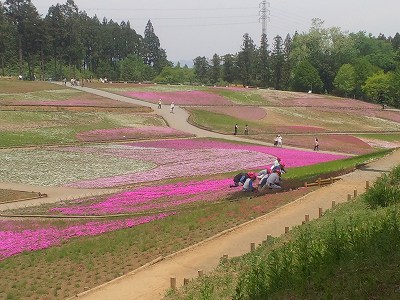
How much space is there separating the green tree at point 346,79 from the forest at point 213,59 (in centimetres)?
24

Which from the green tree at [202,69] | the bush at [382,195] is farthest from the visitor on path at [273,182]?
the green tree at [202,69]

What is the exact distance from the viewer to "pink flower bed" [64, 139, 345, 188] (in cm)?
3638

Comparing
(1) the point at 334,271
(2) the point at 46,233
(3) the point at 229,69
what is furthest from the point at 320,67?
(1) the point at 334,271

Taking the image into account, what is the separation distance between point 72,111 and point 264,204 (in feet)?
161

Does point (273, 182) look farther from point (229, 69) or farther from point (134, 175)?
point (229, 69)

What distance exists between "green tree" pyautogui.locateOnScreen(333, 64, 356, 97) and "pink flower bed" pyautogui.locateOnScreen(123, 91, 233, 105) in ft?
147

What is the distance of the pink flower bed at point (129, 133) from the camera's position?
5305 cm

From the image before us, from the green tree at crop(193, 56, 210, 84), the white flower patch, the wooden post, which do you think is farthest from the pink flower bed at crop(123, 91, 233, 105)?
the green tree at crop(193, 56, 210, 84)

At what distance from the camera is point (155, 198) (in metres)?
27.7

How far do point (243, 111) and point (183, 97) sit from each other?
13.6 metres

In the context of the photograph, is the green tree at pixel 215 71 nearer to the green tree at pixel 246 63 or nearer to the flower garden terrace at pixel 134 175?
the green tree at pixel 246 63

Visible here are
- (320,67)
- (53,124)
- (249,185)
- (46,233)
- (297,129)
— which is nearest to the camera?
(46,233)

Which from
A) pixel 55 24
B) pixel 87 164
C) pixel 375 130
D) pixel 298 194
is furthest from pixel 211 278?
pixel 55 24

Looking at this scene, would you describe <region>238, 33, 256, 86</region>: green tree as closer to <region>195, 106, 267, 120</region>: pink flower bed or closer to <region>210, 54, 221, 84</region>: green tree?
<region>210, 54, 221, 84</region>: green tree
